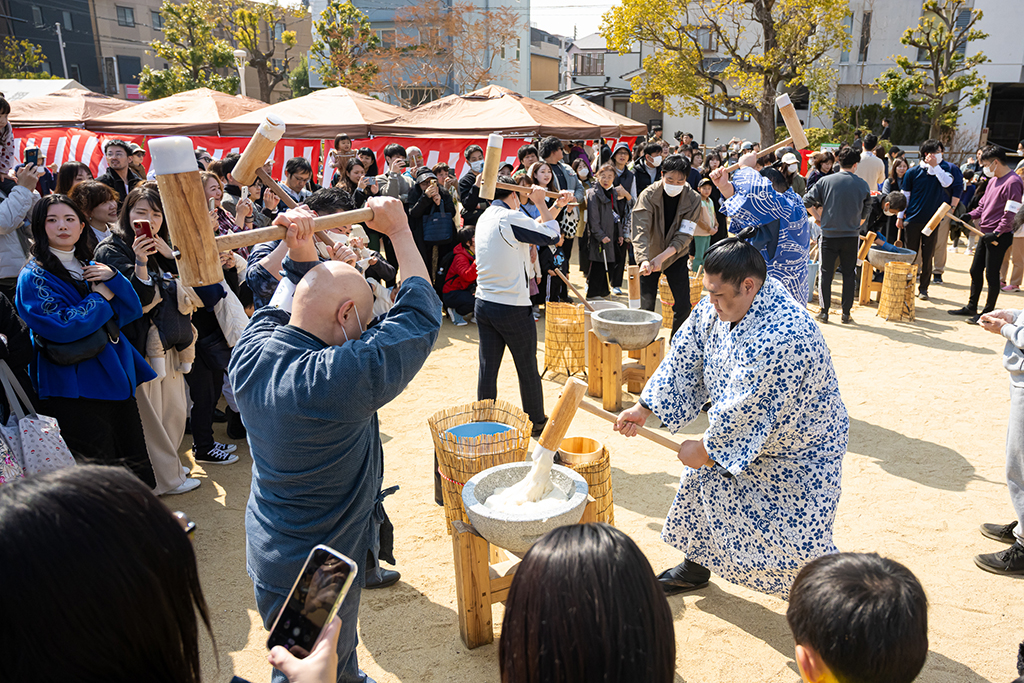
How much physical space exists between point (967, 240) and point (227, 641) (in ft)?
50.2

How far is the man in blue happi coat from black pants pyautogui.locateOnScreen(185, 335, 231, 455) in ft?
8.81

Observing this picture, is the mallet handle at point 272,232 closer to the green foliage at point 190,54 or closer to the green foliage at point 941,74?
the green foliage at point 941,74

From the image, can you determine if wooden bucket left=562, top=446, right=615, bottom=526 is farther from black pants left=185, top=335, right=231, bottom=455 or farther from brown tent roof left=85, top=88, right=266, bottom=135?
brown tent roof left=85, top=88, right=266, bottom=135

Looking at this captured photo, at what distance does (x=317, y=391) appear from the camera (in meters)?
1.93

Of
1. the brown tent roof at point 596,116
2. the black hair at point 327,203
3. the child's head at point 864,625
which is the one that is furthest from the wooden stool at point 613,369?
the brown tent roof at point 596,116

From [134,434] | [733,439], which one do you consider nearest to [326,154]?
[134,434]

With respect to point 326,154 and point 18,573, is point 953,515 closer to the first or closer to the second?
point 18,573

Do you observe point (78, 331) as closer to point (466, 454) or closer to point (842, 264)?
point (466, 454)

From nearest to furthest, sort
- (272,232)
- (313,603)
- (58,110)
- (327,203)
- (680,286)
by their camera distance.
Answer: (313,603) → (272,232) → (327,203) → (680,286) → (58,110)

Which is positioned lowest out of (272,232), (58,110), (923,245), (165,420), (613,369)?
(613,369)

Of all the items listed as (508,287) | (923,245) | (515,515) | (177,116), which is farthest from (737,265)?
(177,116)

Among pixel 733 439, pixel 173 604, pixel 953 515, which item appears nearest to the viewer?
pixel 173 604

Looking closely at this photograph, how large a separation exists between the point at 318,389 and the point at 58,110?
14.6 m

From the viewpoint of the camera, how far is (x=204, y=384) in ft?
15.9
